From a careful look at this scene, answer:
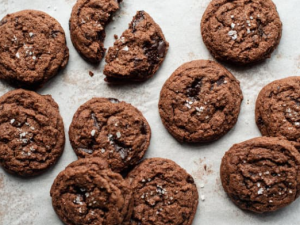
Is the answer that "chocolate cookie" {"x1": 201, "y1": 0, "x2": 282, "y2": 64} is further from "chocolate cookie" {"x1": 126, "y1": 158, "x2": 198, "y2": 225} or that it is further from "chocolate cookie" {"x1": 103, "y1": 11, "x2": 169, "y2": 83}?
"chocolate cookie" {"x1": 126, "y1": 158, "x2": 198, "y2": 225}

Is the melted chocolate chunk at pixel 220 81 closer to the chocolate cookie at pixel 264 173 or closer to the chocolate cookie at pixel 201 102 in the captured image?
the chocolate cookie at pixel 201 102

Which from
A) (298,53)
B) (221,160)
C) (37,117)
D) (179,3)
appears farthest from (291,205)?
(37,117)

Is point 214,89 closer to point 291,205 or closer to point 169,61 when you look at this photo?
point 169,61

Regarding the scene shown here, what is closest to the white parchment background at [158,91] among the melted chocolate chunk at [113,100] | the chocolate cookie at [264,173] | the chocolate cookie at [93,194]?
the melted chocolate chunk at [113,100]

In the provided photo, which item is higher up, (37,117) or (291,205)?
(37,117)

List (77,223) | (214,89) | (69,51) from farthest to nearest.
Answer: (69,51)
(214,89)
(77,223)

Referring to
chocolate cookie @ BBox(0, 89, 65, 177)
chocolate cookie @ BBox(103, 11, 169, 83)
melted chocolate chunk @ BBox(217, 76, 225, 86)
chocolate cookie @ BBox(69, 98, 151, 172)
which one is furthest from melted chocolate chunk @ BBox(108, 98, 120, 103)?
melted chocolate chunk @ BBox(217, 76, 225, 86)

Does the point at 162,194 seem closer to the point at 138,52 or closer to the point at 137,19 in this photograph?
the point at 138,52

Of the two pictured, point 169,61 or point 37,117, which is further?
point 169,61
